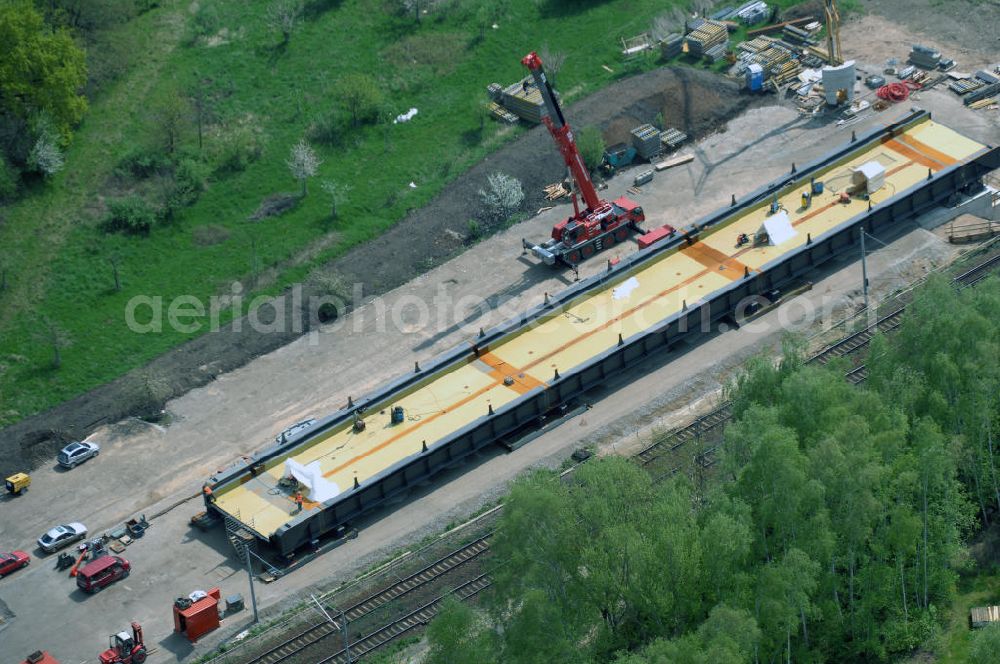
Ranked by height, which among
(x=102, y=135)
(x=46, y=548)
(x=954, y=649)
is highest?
(x=102, y=135)

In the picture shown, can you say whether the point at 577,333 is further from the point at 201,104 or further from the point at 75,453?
the point at 201,104

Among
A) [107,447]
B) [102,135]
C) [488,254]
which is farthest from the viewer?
[102,135]

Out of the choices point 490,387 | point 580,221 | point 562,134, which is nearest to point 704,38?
point 580,221

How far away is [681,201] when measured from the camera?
87.2 meters

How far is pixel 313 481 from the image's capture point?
68.7 metres

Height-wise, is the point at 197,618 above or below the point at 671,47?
below

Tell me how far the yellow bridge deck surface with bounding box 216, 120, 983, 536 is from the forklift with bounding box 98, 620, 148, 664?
6631mm

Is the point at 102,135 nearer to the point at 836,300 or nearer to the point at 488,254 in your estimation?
the point at 488,254

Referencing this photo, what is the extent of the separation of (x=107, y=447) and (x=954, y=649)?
3684cm

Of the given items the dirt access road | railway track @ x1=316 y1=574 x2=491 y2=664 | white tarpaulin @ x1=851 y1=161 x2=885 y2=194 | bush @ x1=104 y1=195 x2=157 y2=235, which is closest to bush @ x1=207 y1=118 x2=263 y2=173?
bush @ x1=104 y1=195 x2=157 y2=235

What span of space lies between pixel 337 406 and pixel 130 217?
60.8 feet

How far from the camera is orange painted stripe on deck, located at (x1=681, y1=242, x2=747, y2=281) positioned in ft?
259

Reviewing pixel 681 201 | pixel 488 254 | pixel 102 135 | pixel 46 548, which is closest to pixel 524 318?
pixel 488 254

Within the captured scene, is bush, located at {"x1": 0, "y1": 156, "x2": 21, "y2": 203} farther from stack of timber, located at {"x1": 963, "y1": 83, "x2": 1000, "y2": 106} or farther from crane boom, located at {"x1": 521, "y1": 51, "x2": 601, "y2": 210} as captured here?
stack of timber, located at {"x1": 963, "y1": 83, "x2": 1000, "y2": 106}
